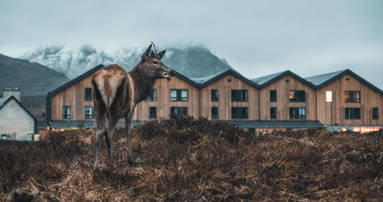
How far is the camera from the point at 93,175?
6.67m

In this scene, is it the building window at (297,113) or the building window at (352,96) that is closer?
the building window at (297,113)

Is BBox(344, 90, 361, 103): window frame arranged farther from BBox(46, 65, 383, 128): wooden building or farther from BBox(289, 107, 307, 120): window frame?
BBox(289, 107, 307, 120): window frame

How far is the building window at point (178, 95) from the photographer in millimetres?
49344

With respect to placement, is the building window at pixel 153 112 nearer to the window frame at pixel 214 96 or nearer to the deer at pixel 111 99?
the window frame at pixel 214 96

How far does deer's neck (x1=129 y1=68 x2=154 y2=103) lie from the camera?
8.32 meters

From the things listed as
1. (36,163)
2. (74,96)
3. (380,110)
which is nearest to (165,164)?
(36,163)

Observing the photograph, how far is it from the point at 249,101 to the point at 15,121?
30.9 m

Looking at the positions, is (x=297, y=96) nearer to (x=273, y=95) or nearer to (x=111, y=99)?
(x=273, y=95)

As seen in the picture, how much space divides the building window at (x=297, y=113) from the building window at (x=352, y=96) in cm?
654

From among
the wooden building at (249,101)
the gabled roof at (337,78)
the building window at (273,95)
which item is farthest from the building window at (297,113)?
the gabled roof at (337,78)

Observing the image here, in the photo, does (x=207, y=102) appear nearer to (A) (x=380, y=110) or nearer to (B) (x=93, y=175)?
(A) (x=380, y=110)

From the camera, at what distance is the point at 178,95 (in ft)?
162

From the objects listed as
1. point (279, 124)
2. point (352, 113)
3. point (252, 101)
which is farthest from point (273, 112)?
point (352, 113)

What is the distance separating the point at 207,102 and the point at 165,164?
42370mm
